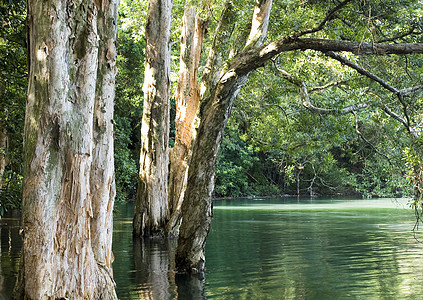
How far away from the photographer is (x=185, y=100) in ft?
59.0

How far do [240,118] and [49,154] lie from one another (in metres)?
18.5

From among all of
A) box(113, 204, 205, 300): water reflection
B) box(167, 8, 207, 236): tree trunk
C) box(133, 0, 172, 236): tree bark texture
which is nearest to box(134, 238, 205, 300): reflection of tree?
box(113, 204, 205, 300): water reflection

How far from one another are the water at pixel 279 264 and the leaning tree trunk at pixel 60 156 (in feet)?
8.81

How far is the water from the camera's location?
8.76m

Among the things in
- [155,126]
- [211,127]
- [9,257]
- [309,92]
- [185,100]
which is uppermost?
[309,92]

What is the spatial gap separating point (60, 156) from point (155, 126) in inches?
404

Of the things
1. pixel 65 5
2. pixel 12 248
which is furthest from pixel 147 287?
pixel 12 248

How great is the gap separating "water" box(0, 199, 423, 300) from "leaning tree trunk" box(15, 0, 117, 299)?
2.69m

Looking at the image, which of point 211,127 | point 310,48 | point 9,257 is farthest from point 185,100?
point 310,48

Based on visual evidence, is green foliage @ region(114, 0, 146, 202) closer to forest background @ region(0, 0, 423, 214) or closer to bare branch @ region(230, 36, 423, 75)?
forest background @ region(0, 0, 423, 214)

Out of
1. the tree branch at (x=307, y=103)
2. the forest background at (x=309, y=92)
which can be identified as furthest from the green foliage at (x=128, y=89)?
the tree branch at (x=307, y=103)

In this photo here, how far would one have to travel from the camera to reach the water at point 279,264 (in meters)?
8.76

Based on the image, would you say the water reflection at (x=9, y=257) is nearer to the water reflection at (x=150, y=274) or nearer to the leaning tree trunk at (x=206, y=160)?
the water reflection at (x=150, y=274)

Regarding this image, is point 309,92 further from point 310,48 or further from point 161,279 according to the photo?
point 161,279
